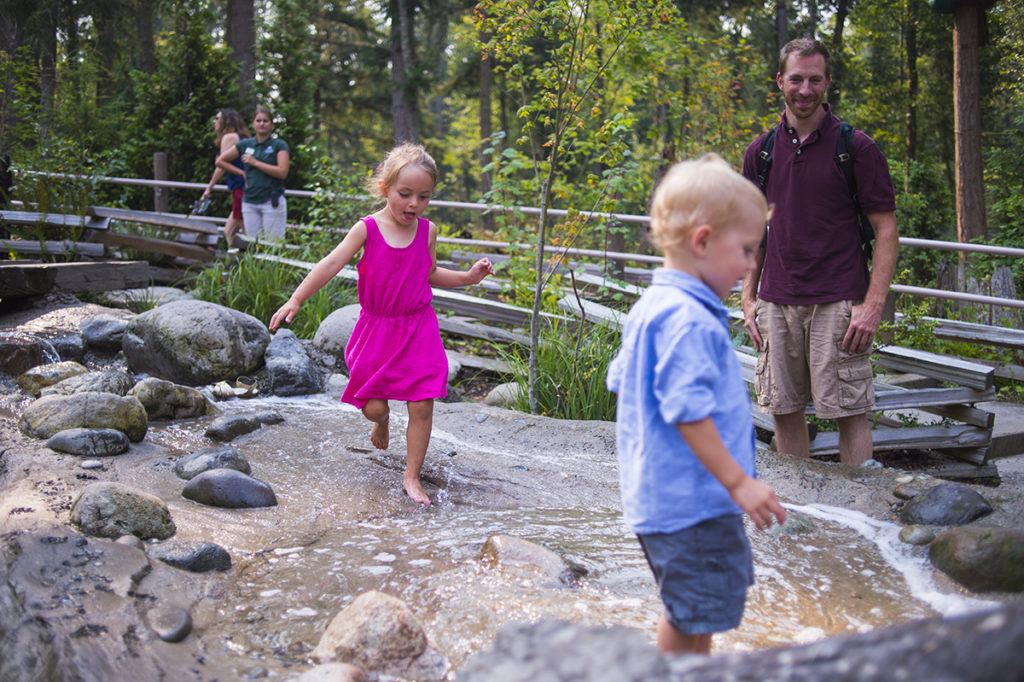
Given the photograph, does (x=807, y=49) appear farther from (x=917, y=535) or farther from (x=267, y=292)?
(x=267, y=292)

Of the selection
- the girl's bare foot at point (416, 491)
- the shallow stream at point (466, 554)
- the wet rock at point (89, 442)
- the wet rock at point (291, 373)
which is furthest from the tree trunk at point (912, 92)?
the wet rock at point (89, 442)

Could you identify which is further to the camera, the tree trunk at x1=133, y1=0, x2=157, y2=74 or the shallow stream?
the tree trunk at x1=133, y1=0, x2=157, y2=74

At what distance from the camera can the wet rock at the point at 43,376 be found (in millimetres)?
6732

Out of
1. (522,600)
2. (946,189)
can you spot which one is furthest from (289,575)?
(946,189)

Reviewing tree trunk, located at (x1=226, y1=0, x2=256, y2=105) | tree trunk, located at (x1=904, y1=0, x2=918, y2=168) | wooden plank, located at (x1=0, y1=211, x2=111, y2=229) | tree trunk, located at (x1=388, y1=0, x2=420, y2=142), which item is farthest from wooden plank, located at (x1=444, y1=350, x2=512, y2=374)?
tree trunk, located at (x1=904, y1=0, x2=918, y2=168)

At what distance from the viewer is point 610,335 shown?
271 inches

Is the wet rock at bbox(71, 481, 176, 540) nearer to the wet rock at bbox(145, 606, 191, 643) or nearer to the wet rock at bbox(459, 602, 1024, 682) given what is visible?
the wet rock at bbox(145, 606, 191, 643)

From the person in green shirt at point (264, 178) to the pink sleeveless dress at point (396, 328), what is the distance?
582 centimetres

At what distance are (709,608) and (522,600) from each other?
1.19 m

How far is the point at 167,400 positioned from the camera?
6316 millimetres

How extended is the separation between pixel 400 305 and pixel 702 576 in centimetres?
300

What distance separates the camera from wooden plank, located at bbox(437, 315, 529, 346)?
8.12m

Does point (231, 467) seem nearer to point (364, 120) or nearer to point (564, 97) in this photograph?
point (564, 97)

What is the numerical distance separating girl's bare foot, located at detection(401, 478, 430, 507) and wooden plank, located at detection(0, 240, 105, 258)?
7751 millimetres
